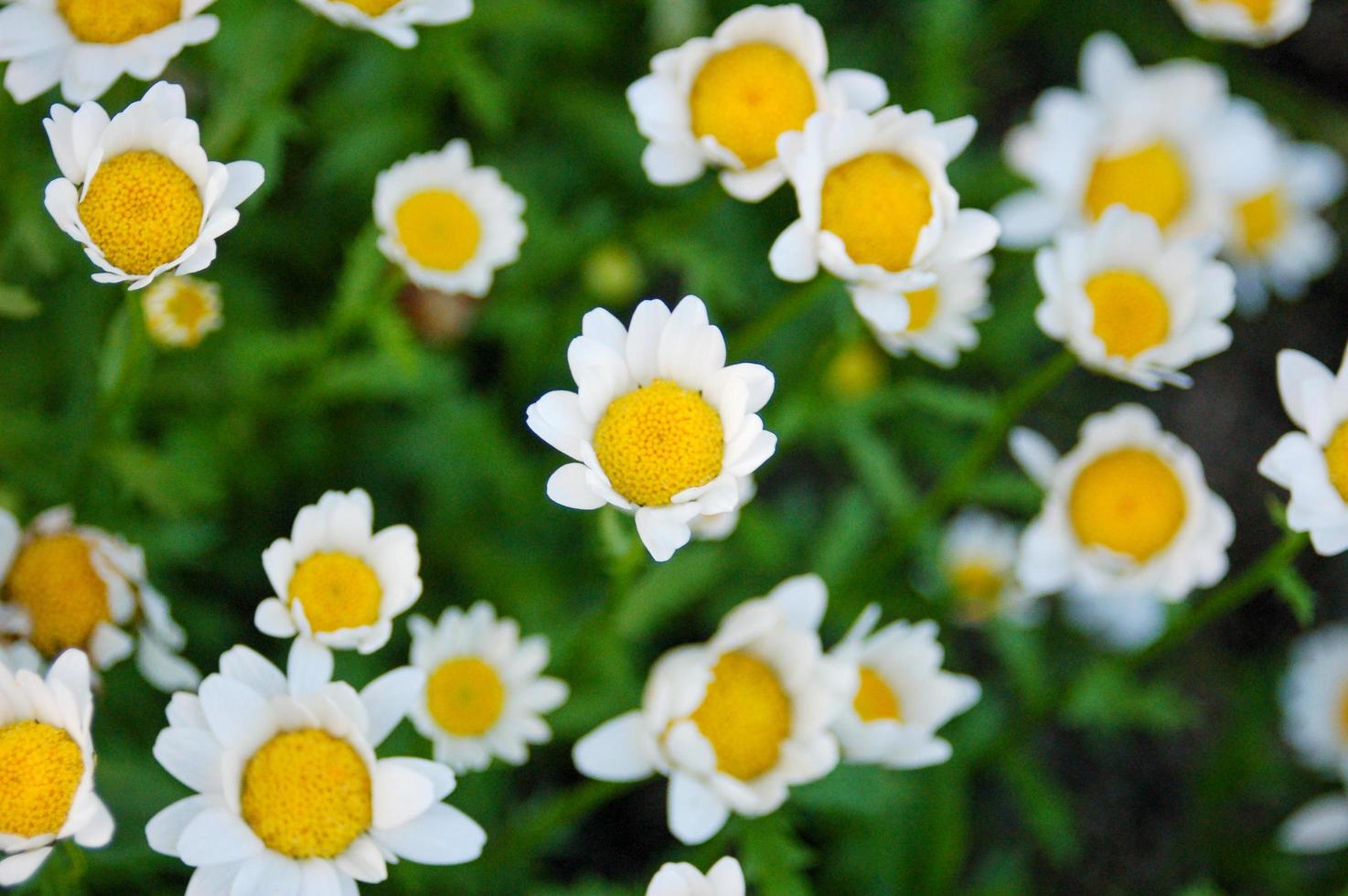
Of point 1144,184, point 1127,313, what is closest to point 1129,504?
point 1127,313

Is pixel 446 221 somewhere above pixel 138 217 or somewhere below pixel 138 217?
below

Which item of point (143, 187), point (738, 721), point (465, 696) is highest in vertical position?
point (143, 187)

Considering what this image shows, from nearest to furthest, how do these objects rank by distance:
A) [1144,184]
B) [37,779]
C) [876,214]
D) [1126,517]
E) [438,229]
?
[37,779] → [876,214] → [438,229] → [1126,517] → [1144,184]

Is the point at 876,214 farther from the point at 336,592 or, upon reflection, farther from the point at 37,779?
the point at 37,779

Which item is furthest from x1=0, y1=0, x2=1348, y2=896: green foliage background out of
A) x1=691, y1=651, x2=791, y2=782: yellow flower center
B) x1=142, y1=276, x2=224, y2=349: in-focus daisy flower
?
x1=691, y1=651, x2=791, y2=782: yellow flower center

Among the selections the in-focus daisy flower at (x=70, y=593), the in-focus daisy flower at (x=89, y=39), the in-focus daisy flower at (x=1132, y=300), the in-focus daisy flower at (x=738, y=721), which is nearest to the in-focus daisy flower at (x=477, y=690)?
the in-focus daisy flower at (x=738, y=721)

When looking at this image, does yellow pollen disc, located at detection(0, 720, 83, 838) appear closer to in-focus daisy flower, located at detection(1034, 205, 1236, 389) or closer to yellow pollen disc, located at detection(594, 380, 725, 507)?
yellow pollen disc, located at detection(594, 380, 725, 507)

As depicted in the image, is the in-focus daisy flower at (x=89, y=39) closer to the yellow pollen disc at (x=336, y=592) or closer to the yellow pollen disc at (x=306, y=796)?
the yellow pollen disc at (x=336, y=592)
